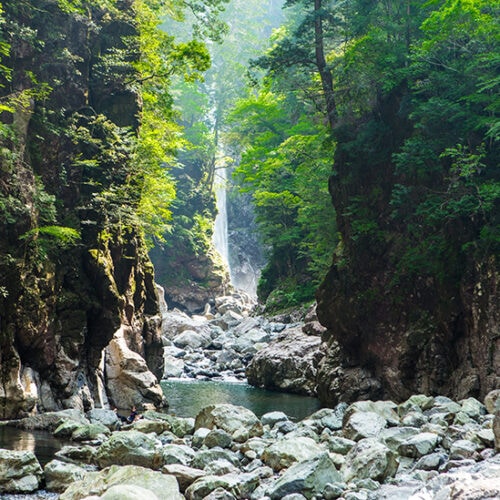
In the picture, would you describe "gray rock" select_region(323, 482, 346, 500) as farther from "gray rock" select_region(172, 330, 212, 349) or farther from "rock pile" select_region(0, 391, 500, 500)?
"gray rock" select_region(172, 330, 212, 349)

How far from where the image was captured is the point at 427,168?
56.5 feet

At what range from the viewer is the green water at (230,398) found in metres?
17.5

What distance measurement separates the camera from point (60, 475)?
27.2 feet

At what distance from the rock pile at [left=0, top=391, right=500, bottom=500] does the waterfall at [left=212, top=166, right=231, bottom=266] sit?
138 ft

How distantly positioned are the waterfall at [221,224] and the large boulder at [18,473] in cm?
4578

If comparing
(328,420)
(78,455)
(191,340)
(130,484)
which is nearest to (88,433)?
(78,455)

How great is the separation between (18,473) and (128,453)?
1.78m

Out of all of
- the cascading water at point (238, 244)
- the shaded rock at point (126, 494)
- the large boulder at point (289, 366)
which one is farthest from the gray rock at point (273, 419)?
the cascading water at point (238, 244)

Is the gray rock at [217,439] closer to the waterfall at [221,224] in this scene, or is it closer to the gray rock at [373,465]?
the gray rock at [373,465]

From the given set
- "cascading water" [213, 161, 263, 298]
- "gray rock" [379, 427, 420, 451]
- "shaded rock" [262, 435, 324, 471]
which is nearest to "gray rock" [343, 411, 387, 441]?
"gray rock" [379, 427, 420, 451]

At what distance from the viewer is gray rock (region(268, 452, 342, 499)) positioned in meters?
7.30

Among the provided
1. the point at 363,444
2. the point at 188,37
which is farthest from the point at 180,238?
the point at 363,444

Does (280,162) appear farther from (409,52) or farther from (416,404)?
(416,404)

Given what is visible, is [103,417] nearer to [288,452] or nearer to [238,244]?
[288,452]
